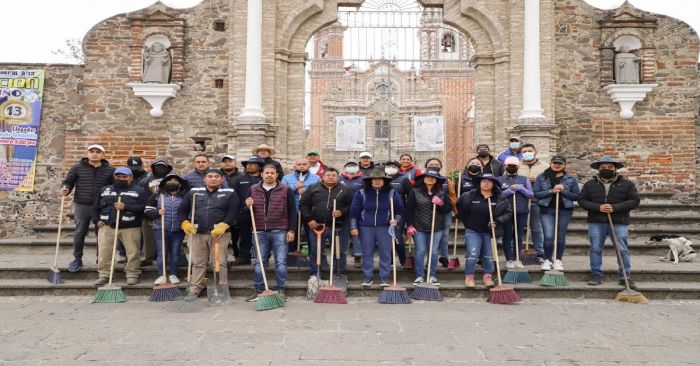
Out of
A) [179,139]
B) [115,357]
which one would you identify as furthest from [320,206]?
[179,139]

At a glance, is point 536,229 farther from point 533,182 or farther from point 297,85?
point 297,85

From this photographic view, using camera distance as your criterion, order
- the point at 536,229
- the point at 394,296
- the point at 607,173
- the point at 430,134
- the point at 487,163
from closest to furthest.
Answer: the point at 394,296 → the point at 607,173 → the point at 536,229 → the point at 487,163 → the point at 430,134

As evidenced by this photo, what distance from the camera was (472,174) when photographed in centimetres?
714

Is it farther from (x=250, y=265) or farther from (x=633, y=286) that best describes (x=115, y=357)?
(x=633, y=286)

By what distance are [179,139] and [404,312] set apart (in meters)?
7.53

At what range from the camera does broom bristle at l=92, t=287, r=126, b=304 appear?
248 inches

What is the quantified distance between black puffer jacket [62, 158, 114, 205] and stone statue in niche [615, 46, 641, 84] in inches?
403

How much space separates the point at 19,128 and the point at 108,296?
7090mm

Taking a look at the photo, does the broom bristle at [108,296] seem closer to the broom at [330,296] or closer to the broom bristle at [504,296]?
the broom at [330,296]

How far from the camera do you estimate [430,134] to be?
12242 mm

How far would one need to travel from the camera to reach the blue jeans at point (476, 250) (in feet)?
21.9

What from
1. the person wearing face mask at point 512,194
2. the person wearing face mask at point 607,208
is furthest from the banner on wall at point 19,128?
the person wearing face mask at point 607,208

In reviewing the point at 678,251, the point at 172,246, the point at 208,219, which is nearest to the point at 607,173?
the point at 678,251

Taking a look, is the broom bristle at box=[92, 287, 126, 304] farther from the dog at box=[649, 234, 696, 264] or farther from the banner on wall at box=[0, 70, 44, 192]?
the dog at box=[649, 234, 696, 264]
